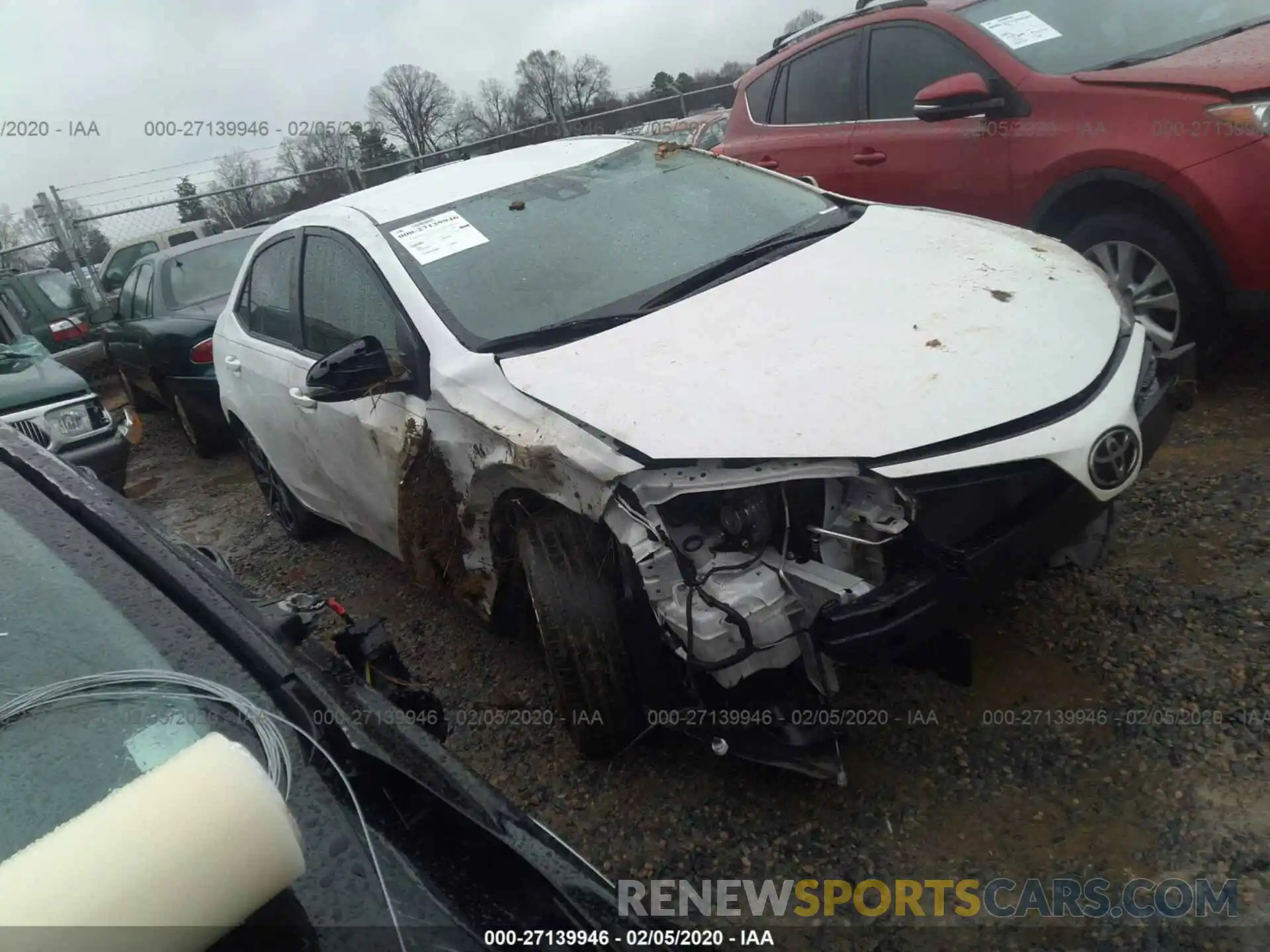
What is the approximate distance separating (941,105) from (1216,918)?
3.29 metres

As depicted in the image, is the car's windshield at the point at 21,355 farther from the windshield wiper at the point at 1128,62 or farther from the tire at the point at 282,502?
the windshield wiper at the point at 1128,62

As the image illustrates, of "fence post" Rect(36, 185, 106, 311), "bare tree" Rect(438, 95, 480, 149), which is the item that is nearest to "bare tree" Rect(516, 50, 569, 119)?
"bare tree" Rect(438, 95, 480, 149)

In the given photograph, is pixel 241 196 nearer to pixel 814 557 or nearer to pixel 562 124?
pixel 562 124

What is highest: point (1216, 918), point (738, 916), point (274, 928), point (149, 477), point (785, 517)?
point (274, 928)

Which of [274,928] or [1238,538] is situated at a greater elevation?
[274,928]

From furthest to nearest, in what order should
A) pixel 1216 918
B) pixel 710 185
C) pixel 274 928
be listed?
pixel 710 185 < pixel 1216 918 < pixel 274 928

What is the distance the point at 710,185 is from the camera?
3424 millimetres

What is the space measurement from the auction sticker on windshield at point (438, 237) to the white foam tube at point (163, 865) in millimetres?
2305

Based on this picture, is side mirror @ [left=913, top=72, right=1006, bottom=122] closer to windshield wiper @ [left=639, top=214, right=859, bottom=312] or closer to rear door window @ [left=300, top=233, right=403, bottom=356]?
windshield wiper @ [left=639, top=214, right=859, bottom=312]

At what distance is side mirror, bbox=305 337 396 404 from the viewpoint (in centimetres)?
269

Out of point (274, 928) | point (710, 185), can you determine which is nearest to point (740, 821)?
point (274, 928)

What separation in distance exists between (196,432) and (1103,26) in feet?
20.6

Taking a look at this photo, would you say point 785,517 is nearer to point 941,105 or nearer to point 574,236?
point 574,236

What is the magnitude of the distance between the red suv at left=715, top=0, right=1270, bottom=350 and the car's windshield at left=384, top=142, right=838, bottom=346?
852 mm
